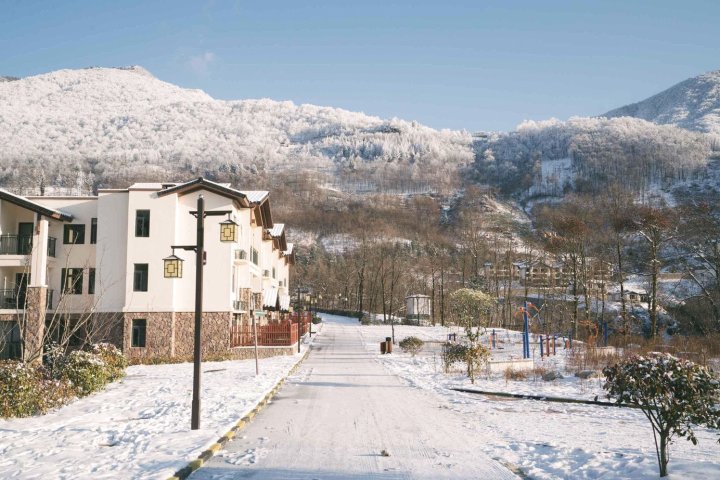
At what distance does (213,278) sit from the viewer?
28859 mm

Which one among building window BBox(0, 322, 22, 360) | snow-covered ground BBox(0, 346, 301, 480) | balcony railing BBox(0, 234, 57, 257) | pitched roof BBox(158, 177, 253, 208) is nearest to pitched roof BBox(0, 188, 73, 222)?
balcony railing BBox(0, 234, 57, 257)

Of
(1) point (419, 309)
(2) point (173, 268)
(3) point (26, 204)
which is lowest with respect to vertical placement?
(1) point (419, 309)

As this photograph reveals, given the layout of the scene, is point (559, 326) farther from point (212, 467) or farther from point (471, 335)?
point (212, 467)

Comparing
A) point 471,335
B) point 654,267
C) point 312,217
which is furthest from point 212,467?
point 312,217

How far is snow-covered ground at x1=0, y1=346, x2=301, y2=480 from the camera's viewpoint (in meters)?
7.39

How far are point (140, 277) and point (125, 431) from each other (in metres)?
20.0

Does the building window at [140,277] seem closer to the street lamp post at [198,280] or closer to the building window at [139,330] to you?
the building window at [139,330]

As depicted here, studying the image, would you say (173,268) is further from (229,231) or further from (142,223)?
(142,223)

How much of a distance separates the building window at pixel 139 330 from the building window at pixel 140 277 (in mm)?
1610

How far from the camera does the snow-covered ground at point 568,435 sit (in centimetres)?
731

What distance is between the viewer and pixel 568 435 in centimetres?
988

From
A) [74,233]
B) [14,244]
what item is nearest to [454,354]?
[74,233]

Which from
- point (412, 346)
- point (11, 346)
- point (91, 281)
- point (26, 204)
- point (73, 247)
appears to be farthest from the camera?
point (73, 247)

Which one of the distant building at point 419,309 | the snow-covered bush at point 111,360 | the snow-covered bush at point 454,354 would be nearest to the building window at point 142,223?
the snow-covered bush at point 111,360
